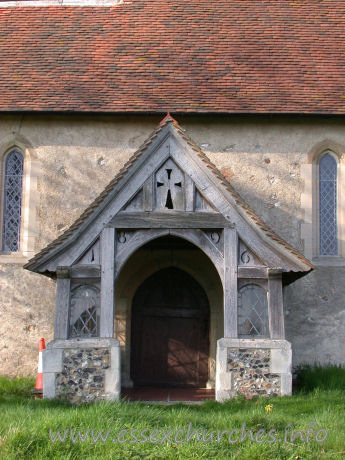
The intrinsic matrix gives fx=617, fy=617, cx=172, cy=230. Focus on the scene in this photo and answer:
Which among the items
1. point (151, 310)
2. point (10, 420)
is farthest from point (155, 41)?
point (10, 420)

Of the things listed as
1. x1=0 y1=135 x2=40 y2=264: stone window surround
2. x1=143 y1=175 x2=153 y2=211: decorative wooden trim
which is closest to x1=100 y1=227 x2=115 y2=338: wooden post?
x1=143 y1=175 x2=153 y2=211: decorative wooden trim

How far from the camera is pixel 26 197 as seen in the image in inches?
456

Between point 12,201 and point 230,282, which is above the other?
point 12,201

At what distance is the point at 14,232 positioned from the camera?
11.6 meters

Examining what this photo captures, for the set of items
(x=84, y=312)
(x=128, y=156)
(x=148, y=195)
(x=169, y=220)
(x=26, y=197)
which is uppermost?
(x=128, y=156)

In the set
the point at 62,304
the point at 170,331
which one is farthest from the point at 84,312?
the point at 170,331

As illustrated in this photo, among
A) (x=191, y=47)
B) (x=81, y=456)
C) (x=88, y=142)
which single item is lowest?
(x=81, y=456)

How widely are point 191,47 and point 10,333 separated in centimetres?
677

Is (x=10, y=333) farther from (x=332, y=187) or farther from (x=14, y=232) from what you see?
(x=332, y=187)

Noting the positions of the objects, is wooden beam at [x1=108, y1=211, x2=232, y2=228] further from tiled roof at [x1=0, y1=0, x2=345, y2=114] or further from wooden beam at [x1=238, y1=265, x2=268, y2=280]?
tiled roof at [x1=0, y1=0, x2=345, y2=114]

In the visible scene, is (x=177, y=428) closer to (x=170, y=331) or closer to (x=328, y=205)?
(x=170, y=331)

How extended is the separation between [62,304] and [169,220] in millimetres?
1970

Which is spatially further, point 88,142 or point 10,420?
point 88,142

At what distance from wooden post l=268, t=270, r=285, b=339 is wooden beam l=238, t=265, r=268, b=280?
9 centimetres
